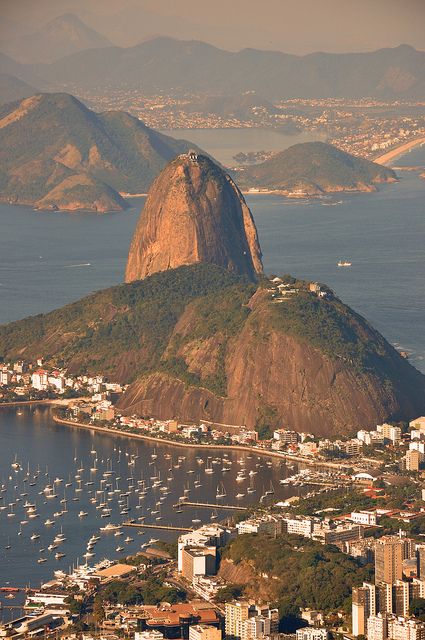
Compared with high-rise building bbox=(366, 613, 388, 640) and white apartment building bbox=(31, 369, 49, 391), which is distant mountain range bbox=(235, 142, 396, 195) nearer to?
white apartment building bbox=(31, 369, 49, 391)

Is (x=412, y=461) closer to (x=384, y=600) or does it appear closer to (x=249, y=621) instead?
(x=384, y=600)

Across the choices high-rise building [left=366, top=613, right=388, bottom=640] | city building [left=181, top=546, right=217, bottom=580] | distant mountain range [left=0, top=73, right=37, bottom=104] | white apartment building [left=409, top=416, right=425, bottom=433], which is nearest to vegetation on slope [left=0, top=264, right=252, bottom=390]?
white apartment building [left=409, top=416, right=425, bottom=433]

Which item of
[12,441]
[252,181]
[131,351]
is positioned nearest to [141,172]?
[252,181]

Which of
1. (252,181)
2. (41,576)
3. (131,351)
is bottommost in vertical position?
(41,576)

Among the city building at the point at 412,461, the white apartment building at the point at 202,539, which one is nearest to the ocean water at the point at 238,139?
the city building at the point at 412,461

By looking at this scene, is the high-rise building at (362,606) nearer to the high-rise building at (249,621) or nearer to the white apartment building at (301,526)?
the high-rise building at (249,621)

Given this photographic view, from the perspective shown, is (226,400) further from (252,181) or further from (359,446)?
(252,181)
